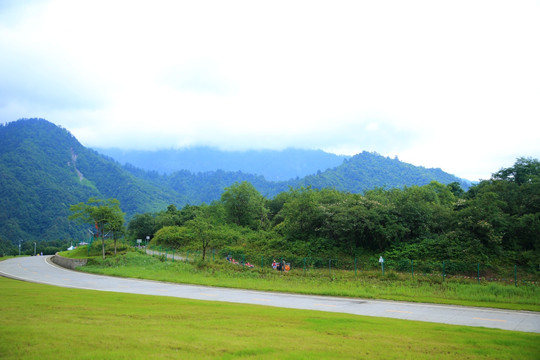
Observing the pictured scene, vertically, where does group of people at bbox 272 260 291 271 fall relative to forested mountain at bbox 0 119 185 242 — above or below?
below

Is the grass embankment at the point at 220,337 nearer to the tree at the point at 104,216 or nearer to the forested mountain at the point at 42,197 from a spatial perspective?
the tree at the point at 104,216

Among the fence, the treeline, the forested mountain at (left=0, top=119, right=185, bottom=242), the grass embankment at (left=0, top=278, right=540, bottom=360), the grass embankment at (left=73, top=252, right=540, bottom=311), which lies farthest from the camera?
the forested mountain at (left=0, top=119, right=185, bottom=242)

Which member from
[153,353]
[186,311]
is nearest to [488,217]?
[186,311]

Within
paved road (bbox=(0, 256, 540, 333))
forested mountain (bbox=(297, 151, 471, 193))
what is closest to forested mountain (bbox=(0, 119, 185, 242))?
forested mountain (bbox=(297, 151, 471, 193))

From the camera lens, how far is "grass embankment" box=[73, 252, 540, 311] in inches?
853

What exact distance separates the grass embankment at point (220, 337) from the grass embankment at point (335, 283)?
10.6 m

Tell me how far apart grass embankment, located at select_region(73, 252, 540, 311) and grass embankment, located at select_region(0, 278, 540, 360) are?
1062 centimetres

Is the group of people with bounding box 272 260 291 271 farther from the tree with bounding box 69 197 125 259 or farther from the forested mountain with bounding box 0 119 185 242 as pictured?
the forested mountain with bounding box 0 119 185 242

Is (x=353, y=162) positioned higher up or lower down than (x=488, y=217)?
higher up

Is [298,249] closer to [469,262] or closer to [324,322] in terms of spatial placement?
[469,262]

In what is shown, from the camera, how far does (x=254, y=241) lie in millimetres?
45344

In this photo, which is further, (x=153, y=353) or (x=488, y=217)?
(x=488, y=217)

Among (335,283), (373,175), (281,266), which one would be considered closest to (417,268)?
(335,283)

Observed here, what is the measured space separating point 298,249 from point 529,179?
25258 mm
